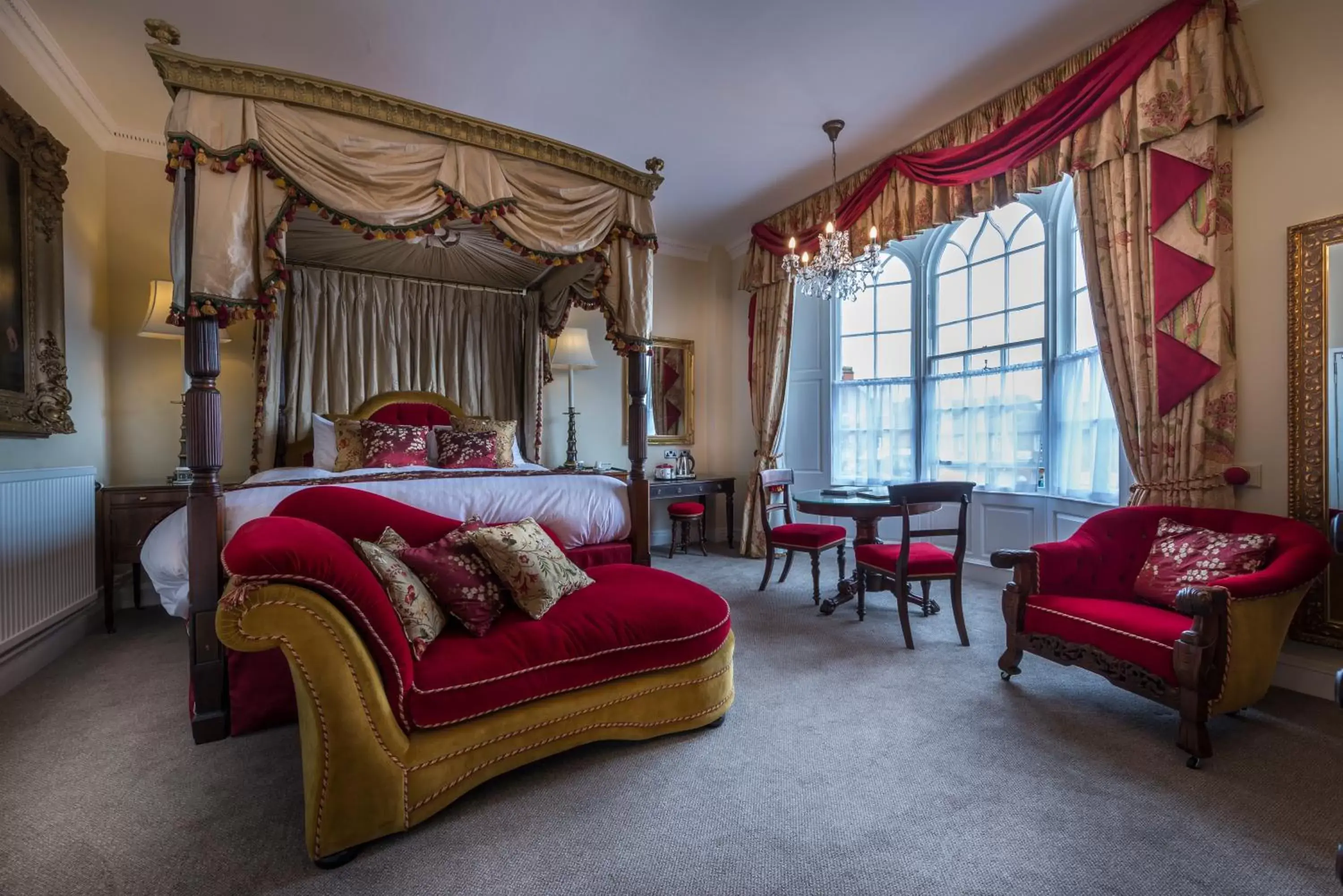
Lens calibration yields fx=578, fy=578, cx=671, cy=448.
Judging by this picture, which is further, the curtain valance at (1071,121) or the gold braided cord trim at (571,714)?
the curtain valance at (1071,121)

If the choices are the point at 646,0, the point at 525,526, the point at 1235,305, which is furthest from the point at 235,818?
the point at 1235,305

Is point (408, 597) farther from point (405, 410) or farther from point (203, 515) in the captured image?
point (405, 410)

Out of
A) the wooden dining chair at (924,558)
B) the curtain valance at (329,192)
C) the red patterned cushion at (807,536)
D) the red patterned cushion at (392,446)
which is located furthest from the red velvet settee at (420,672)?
the red patterned cushion at (392,446)

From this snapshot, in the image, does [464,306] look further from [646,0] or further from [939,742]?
[939,742]

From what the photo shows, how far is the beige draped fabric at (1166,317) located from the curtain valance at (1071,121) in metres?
0.13

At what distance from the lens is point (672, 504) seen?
18.4ft

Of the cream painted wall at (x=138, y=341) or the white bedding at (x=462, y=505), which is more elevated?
the cream painted wall at (x=138, y=341)

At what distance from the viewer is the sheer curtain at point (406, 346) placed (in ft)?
14.6


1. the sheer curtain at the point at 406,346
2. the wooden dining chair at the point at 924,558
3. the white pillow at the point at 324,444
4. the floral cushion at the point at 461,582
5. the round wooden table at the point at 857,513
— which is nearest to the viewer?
the floral cushion at the point at 461,582

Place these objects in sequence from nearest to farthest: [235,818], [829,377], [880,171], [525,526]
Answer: [235,818]
[525,526]
[880,171]
[829,377]

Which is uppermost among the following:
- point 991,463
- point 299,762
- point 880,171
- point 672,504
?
point 880,171

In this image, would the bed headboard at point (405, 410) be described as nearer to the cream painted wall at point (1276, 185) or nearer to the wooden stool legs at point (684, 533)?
the wooden stool legs at point (684, 533)

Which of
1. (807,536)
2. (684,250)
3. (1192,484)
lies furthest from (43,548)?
(1192,484)

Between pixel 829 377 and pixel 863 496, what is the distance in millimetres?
2138
